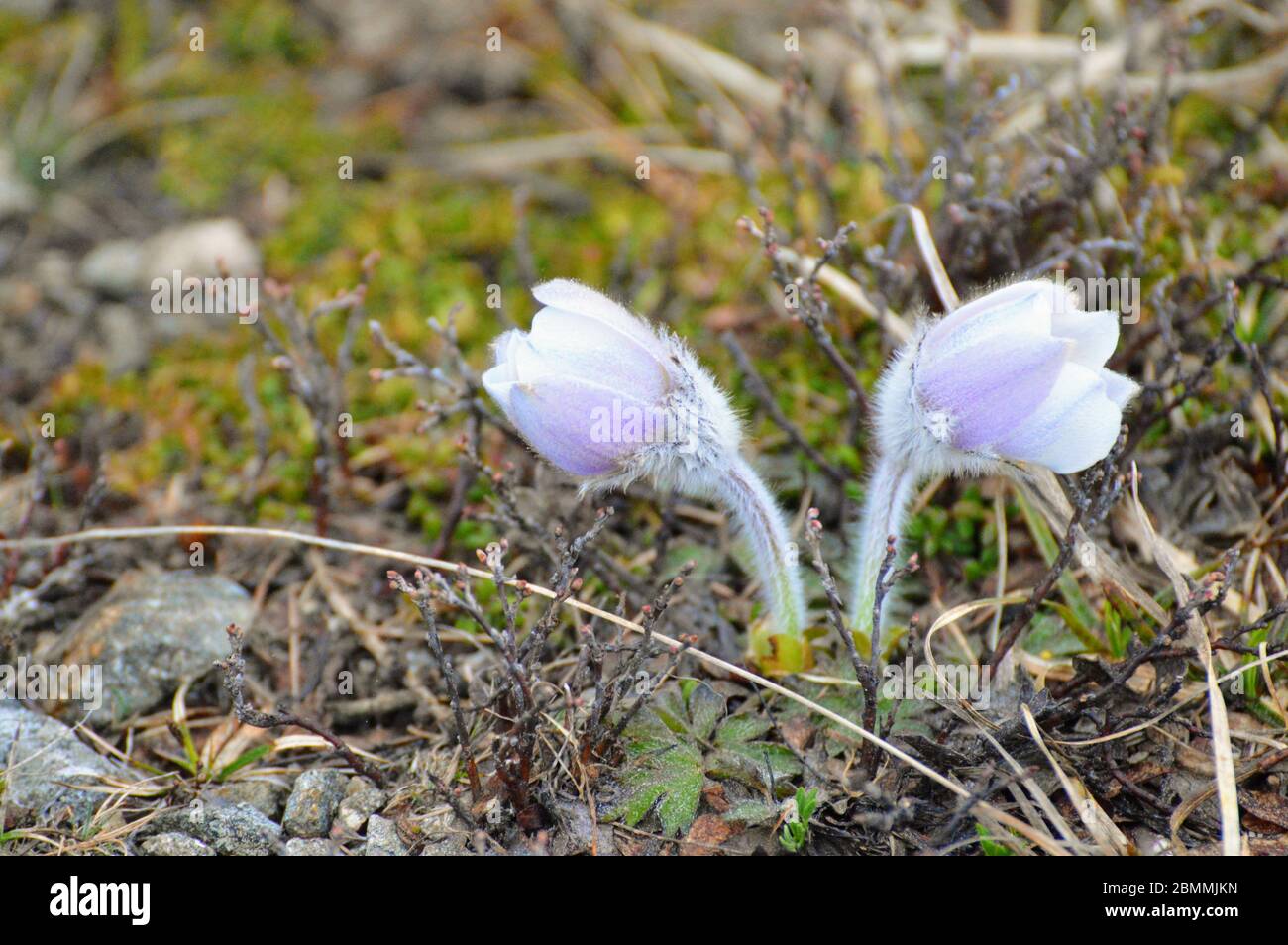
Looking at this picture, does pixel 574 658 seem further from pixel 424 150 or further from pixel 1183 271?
pixel 424 150

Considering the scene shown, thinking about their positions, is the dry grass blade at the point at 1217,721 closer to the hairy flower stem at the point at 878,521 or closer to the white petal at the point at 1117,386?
the white petal at the point at 1117,386

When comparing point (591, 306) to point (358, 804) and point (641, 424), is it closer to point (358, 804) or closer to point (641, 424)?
point (641, 424)

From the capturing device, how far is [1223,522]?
2867 mm

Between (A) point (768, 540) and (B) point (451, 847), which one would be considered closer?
(B) point (451, 847)

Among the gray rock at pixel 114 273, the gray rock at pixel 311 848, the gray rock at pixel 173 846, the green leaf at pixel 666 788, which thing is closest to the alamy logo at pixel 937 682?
the green leaf at pixel 666 788

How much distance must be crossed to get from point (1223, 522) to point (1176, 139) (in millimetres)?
1747

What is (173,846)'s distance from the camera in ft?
7.75

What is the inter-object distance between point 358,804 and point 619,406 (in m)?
1.10

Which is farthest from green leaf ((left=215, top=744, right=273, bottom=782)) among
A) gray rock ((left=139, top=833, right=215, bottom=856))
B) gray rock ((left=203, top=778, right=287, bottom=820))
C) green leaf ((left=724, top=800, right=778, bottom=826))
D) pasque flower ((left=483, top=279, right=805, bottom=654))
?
green leaf ((left=724, top=800, right=778, bottom=826))

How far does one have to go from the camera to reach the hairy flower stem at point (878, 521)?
250 cm

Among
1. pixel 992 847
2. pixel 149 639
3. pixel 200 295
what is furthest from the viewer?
pixel 200 295

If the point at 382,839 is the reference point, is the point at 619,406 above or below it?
above
